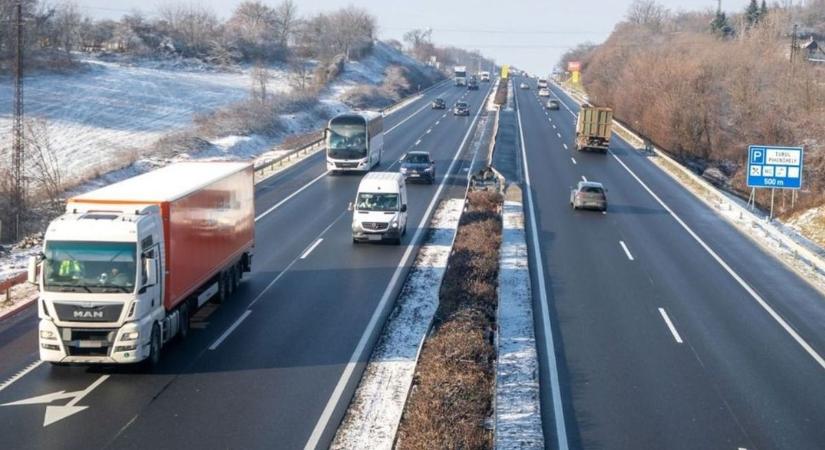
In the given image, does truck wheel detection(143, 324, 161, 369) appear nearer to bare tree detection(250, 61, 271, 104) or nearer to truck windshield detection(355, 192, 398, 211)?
truck windshield detection(355, 192, 398, 211)

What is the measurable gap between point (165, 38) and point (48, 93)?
41.4 meters

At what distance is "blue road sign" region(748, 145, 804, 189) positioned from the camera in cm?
3812

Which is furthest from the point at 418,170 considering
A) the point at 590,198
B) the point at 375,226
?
the point at 375,226

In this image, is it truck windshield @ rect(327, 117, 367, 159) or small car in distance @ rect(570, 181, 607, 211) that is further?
truck windshield @ rect(327, 117, 367, 159)

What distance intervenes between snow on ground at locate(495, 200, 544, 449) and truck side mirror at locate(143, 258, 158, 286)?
21.6ft

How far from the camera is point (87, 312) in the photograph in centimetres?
1594

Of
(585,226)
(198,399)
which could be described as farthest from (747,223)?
(198,399)

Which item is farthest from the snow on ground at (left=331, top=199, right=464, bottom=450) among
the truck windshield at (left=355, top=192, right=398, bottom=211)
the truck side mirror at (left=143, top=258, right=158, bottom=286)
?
the truck side mirror at (left=143, top=258, right=158, bottom=286)

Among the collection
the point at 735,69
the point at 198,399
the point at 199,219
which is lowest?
the point at 198,399

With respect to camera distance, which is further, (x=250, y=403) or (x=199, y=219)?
(x=199, y=219)

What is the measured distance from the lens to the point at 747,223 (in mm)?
36656

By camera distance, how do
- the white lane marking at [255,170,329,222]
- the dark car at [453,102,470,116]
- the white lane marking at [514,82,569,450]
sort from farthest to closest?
the dark car at [453,102,470,116] → the white lane marking at [255,170,329,222] → the white lane marking at [514,82,569,450]

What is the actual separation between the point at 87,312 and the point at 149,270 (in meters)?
1.28

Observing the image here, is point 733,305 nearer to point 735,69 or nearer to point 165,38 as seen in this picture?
point 735,69
